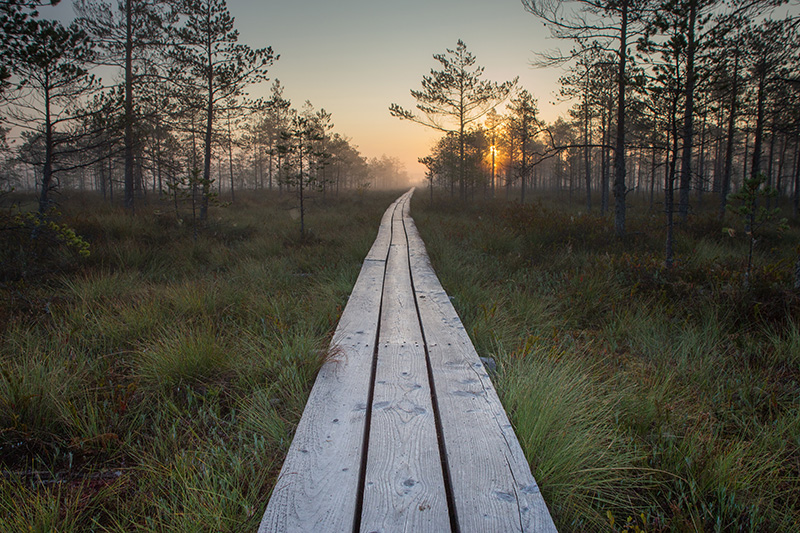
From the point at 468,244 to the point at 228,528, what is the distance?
282 inches

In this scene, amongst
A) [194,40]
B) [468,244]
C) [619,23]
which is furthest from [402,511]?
[194,40]

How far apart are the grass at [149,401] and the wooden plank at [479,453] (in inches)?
31.5

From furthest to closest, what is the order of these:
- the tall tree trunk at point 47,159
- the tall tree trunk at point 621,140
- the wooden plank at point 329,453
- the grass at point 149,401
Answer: the tall tree trunk at point 621,140
the tall tree trunk at point 47,159
the grass at point 149,401
the wooden plank at point 329,453

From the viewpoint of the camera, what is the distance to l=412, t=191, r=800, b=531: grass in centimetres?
155

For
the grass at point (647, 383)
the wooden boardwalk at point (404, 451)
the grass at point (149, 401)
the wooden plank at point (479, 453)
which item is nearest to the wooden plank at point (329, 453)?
the wooden boardwalk at point (404, 451)

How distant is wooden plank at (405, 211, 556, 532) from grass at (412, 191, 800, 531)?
188 mm

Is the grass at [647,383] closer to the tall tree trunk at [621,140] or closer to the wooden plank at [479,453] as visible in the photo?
the wooden plank at [479,453]

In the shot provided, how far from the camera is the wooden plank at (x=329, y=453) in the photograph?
1211 millimetres

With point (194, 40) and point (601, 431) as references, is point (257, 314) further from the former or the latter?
point (194, 40)

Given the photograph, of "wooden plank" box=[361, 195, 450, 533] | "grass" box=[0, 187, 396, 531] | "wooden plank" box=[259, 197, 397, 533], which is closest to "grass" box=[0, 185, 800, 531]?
"grass" box=[0, 187, 396, 531]

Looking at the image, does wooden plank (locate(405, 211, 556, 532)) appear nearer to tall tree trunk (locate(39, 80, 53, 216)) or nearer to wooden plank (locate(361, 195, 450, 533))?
wooden plank (locate(361, 195, 450, 533))

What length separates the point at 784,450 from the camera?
6.08 feet

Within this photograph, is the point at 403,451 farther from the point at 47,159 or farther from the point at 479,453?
the point at 47,159

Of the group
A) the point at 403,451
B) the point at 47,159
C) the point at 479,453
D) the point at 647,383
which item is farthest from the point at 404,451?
the point at 47,159
